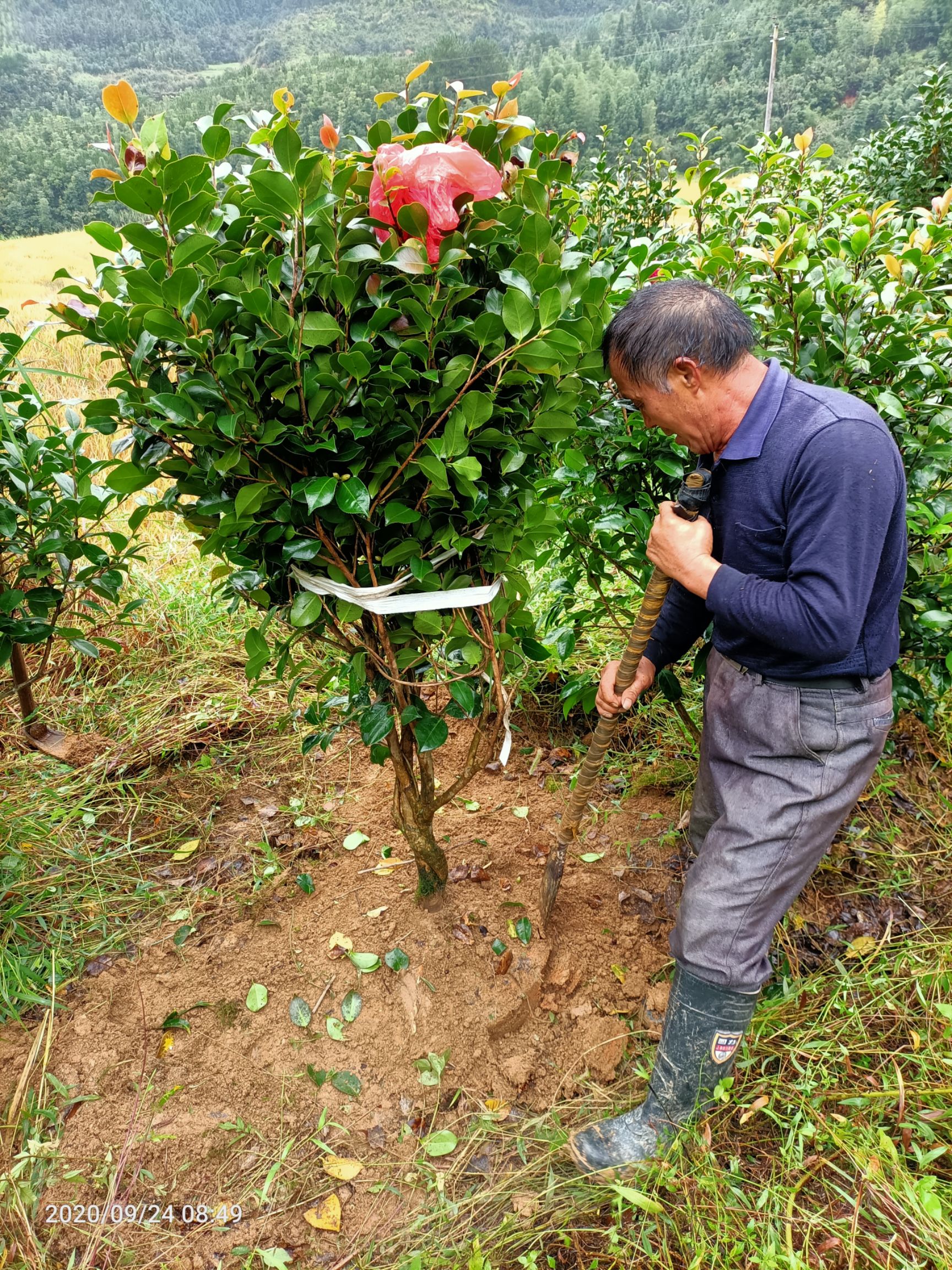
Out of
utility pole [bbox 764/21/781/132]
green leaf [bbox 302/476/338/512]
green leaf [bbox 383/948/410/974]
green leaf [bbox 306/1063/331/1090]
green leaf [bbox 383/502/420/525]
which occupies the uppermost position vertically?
utility pole [bbox 764/21/781/132]

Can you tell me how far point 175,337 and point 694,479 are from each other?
1.06 meters

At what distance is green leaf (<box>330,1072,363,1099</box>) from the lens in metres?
1.98

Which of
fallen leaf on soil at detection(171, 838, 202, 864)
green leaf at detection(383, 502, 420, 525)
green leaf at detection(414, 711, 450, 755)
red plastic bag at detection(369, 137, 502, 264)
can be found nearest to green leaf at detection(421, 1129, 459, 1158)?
green leaf at detection(414, 711, 450, 755)

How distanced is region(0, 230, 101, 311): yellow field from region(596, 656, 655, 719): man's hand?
6.24 m

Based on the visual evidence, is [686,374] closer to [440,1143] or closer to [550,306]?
[550,306]

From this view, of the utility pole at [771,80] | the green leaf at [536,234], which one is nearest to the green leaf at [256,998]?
the green leaf at [536,234]

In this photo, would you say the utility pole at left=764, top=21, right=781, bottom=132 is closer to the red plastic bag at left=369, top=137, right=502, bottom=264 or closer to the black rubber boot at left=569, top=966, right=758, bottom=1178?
the red plastic bag at left=369, top=137, right=502, bottom=264

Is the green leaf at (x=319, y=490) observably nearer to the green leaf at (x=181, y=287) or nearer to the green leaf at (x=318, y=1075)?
the green leaf at (x=181, y=287)

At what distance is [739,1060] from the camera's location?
201 centimetres

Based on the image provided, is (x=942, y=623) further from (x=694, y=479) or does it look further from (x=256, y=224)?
(x=256, y=224)

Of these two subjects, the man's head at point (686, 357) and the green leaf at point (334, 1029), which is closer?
the man's head at point (686, 357)

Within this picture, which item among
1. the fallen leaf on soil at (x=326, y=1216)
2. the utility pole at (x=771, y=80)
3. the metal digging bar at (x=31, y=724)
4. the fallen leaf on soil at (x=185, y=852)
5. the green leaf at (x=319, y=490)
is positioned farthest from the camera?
the utility pole at (x=771, y=80)

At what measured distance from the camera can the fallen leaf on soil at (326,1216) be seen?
1.76 meters

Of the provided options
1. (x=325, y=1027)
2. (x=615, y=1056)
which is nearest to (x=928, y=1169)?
(x=615, y=1056)
